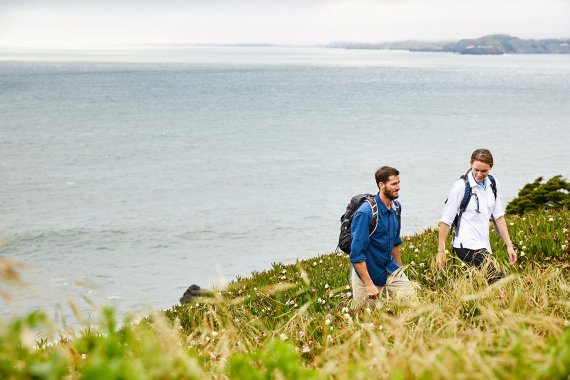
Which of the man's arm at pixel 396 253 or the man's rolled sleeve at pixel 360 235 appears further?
the man's arm at pixel 396 253

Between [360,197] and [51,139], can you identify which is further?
[51,139]

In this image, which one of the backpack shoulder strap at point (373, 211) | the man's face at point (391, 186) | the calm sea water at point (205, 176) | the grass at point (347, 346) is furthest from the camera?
the calm sea water at point (205, 176)

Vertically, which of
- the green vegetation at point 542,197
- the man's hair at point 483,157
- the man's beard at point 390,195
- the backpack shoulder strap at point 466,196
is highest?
the man's hair at point 483,157

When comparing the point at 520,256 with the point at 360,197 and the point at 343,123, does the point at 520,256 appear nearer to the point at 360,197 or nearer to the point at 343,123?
the point at 360,197

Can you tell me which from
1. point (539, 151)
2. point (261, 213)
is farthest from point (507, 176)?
point (261, 213)

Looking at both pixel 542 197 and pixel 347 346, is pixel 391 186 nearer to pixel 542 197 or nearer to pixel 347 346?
pixel 347 346

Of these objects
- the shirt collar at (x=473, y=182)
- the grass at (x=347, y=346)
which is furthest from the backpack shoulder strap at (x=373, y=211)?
the shirt collar at (x=473, y=182)

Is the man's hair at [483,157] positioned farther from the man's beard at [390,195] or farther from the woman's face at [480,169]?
the man's beard at [390,195]

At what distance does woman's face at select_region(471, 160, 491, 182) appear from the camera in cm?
763

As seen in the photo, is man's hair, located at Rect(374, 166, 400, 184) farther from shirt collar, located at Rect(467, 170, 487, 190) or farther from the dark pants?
the dark pants

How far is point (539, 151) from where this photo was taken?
53281mm

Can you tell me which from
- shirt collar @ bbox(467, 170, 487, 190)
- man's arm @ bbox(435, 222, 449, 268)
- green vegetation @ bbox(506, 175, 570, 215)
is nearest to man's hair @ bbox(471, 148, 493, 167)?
shirt collar @ bbox(467, 170, 487, 190)

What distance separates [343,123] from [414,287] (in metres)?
74.2

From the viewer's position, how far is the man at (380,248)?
714 centimetres
